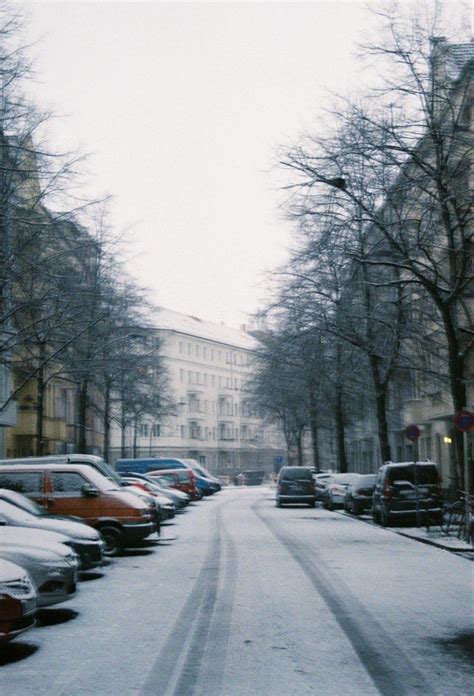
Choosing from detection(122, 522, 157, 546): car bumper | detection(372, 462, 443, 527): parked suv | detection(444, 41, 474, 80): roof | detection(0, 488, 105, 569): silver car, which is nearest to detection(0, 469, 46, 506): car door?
detection(122, 522, 157, 546): car bumper

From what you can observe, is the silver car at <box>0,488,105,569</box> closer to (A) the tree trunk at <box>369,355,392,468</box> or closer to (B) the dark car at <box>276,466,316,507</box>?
(A) the tree trunk at <box>369,355,392,468</box>

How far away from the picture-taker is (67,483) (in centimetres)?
2216

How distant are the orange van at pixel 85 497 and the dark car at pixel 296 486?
25794 mm

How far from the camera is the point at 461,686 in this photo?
29.2 ft

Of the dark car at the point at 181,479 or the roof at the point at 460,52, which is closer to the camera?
the roof at the point at 460,52

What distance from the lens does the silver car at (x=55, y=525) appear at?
16.3m

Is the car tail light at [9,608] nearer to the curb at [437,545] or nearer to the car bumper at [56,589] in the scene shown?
the car bumper at [56,589]

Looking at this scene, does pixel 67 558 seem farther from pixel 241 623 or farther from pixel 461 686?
pixel 461 686

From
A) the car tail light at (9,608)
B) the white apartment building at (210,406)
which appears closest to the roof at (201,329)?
the white apartment building at (210,406)

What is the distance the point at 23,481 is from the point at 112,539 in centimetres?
217

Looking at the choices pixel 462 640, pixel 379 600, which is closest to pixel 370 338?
pixel 379 600

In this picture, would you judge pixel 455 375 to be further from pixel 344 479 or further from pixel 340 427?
pixel 340 427

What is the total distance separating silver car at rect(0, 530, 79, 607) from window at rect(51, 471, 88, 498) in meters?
8.85

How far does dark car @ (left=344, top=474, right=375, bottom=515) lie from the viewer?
1544 inches
